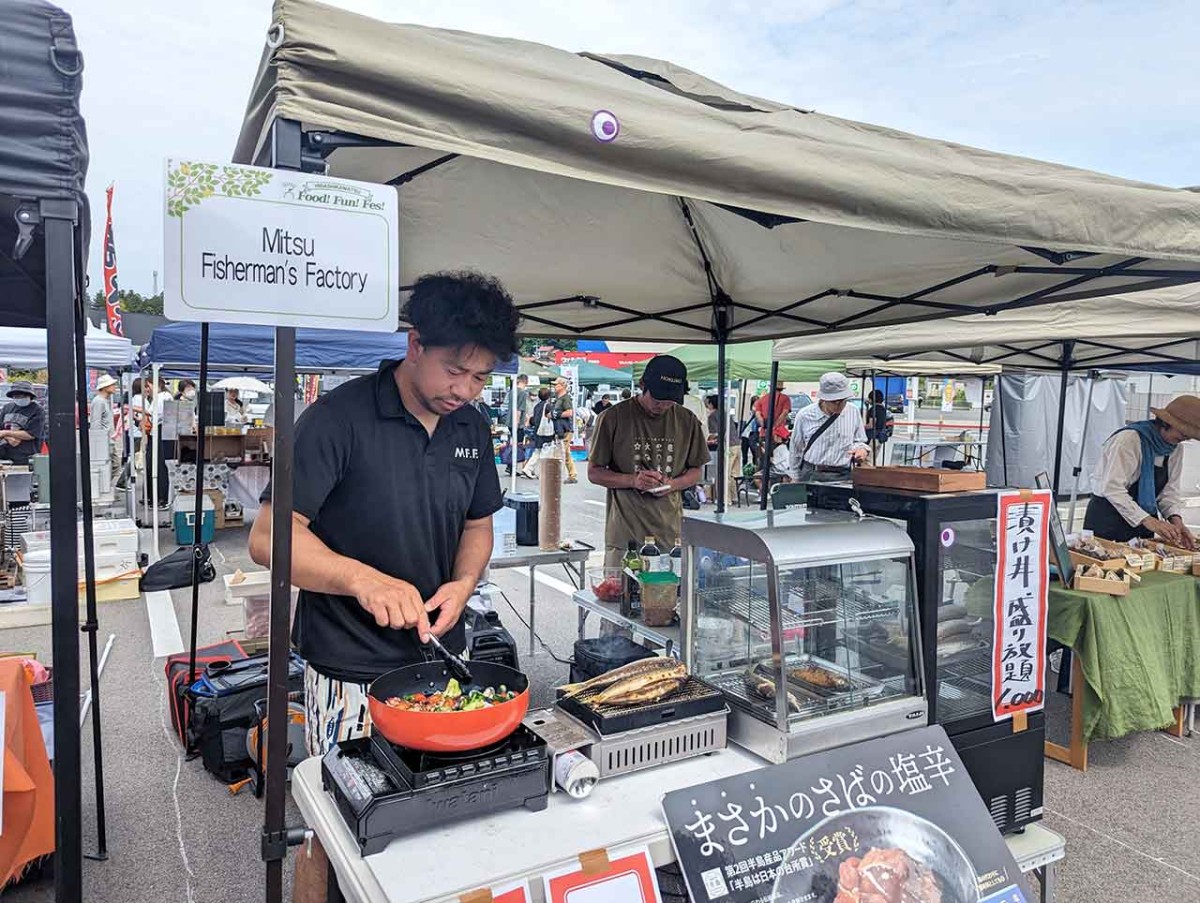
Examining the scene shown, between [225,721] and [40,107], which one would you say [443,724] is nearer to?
[40,107]

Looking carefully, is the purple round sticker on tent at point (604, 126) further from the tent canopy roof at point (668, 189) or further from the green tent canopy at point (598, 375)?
the green tent canopy at point (598, 375)

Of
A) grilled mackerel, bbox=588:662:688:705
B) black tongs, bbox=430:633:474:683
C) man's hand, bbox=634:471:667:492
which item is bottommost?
grilled mackerel, bbox=588:662:688:705

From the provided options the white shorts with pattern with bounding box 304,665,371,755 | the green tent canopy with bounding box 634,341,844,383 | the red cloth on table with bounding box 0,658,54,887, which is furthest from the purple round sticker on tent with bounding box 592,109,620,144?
the green tent canopy with bounding box 634,341,844,383

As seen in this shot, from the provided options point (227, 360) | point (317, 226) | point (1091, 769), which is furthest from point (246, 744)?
point (227, 360)

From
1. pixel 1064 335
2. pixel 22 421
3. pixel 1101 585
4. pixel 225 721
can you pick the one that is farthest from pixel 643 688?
pixel 22 421

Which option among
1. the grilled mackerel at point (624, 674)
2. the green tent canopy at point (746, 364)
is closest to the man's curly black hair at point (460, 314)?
the grilled mackerel at point (624, 674)

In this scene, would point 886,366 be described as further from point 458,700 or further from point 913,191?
point 458,700

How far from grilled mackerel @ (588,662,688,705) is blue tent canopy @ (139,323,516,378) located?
4526 millimetres

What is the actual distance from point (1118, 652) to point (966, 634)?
1994mm

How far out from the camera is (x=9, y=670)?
2.41 meters

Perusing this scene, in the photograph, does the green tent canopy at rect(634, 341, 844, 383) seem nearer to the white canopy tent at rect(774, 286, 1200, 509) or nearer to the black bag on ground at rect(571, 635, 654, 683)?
the white canopy tent at rect(774, 286, 1200, 509)

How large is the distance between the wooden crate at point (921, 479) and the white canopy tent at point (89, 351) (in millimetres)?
7768

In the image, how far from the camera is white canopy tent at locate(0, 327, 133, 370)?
7.43 meters

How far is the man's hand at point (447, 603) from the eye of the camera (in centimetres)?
179
